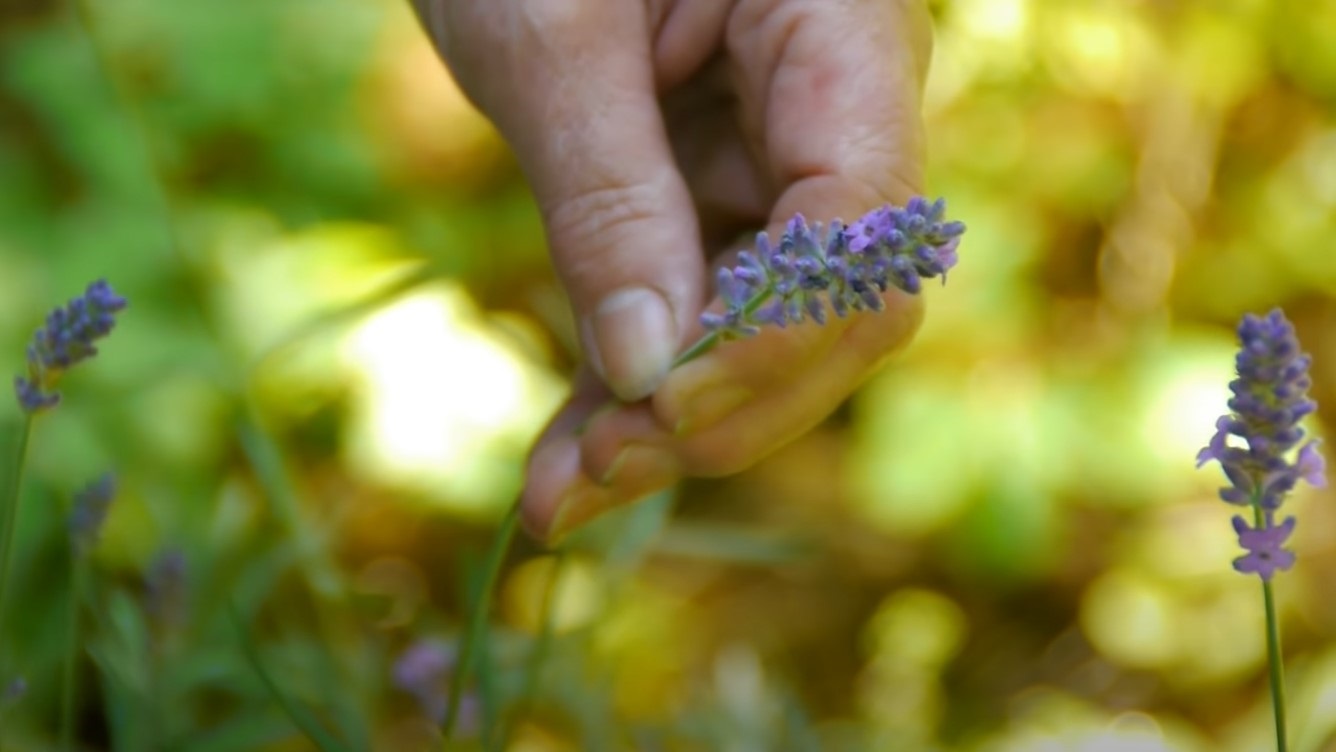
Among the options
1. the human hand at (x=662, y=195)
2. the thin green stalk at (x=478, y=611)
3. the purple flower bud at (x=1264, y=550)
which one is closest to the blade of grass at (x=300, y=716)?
the thin green stalk at (x=478, y=611)

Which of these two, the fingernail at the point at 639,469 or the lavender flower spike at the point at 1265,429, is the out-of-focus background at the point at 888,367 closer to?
the fingernail at the point at 639,469

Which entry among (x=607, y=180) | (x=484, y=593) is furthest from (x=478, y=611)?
(x=607, y=180)

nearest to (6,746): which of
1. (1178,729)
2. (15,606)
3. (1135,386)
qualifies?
(15,606)

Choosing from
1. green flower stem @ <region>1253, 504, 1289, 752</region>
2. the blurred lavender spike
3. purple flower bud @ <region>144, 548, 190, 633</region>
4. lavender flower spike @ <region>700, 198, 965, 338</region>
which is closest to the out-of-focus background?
purple flower bud @ <region>144, 548, 190, 633</region>

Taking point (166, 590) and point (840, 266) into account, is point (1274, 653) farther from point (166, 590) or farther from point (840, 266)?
point (166, 590)

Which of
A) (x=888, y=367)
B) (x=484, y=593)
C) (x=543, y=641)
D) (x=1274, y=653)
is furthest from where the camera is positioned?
(x=888, y=367)
